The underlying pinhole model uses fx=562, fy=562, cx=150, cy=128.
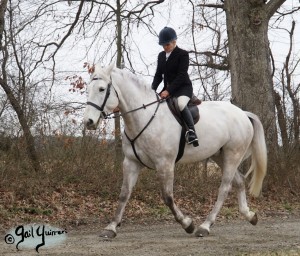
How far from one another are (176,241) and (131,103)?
7.09ft

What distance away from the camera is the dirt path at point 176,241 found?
24.2 ft

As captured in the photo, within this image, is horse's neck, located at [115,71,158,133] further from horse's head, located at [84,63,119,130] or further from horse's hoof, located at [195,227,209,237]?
horse's hoof, located at [195,227,209,237]

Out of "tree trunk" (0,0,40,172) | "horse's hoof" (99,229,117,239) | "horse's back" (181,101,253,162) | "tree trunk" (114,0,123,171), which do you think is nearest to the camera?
"horse's hoof" (99,229,117,239)

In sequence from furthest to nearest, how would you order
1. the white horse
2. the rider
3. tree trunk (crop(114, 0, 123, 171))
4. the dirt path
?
1. tree trunk (crop(114, 0, 123, 171))
2. the rider
3. the white horse
4. the dirt path

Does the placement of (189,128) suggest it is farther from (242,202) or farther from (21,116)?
(21,116)

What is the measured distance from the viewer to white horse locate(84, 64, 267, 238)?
7855 mm

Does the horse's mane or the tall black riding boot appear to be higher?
the horse's mane

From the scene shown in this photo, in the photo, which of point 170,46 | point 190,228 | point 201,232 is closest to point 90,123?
point 170,46

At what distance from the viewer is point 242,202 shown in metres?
9.73

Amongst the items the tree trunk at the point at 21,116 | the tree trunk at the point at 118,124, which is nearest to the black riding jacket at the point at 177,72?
the tree trunk at the point at 21,116

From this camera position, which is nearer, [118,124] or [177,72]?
[177,72]

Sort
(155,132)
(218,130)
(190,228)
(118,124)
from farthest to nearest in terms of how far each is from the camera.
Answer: (118,124) < (218,130) < (190,228) < (155,132)

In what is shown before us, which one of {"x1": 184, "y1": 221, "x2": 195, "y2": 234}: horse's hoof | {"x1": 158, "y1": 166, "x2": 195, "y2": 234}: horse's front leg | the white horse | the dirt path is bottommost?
the dirt path

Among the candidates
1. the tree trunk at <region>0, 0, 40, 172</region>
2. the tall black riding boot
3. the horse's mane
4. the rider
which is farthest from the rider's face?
the tree trunk at <region>0, 0, 40, 172</region>
